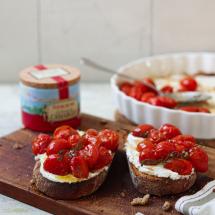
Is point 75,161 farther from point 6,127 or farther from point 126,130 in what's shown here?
point 6,127

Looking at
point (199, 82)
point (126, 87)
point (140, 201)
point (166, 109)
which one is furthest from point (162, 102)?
point (140, 201)

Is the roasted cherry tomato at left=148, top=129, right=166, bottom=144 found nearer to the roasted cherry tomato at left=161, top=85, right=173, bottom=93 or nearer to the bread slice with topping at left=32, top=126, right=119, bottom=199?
the bread slice with topping at left=32, top=126, right=119, bottom=199

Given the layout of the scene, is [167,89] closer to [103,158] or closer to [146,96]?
[146,96]

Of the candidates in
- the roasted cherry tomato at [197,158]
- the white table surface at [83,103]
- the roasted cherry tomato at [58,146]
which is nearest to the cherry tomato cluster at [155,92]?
the white table surface at [83,103]

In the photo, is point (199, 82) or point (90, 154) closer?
point (90, 154)

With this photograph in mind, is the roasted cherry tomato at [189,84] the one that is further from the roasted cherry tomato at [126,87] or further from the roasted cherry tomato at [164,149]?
the roasted cherry tomato at [164,149]

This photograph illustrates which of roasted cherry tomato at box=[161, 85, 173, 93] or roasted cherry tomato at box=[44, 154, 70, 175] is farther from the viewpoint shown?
roasted cherry tomato at box=[161, 85, 173, 93]

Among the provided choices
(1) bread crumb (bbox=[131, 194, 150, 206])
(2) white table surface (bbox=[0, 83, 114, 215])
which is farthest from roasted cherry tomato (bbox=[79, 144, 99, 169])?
(2) white table surface (bbox=[0, 83, 114, 215])

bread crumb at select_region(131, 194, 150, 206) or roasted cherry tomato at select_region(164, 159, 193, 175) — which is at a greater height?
roasted cherry tomato at select_region(164, 159, 193, 175)
